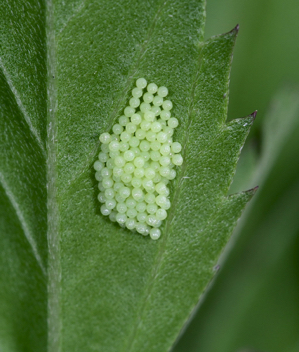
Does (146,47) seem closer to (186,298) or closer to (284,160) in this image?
(186,298)

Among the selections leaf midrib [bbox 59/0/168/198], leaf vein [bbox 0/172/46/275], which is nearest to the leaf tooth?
leaf midrib [bbox 59/0/168/198]

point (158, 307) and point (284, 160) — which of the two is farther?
point (284, 160)

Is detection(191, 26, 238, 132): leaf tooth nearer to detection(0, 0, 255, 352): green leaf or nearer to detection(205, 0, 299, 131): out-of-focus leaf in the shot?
detection(0, 0, 255, 352): green leaf

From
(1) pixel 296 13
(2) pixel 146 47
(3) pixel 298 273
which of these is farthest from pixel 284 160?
(2) pixel 146 47

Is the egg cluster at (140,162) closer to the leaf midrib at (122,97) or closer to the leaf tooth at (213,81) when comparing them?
the leaf midrib at (122,97)

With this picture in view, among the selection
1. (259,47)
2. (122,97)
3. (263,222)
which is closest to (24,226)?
(122,97)

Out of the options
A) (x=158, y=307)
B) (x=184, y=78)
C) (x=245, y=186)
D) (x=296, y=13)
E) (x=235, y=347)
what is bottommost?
(x=235, y=347)
